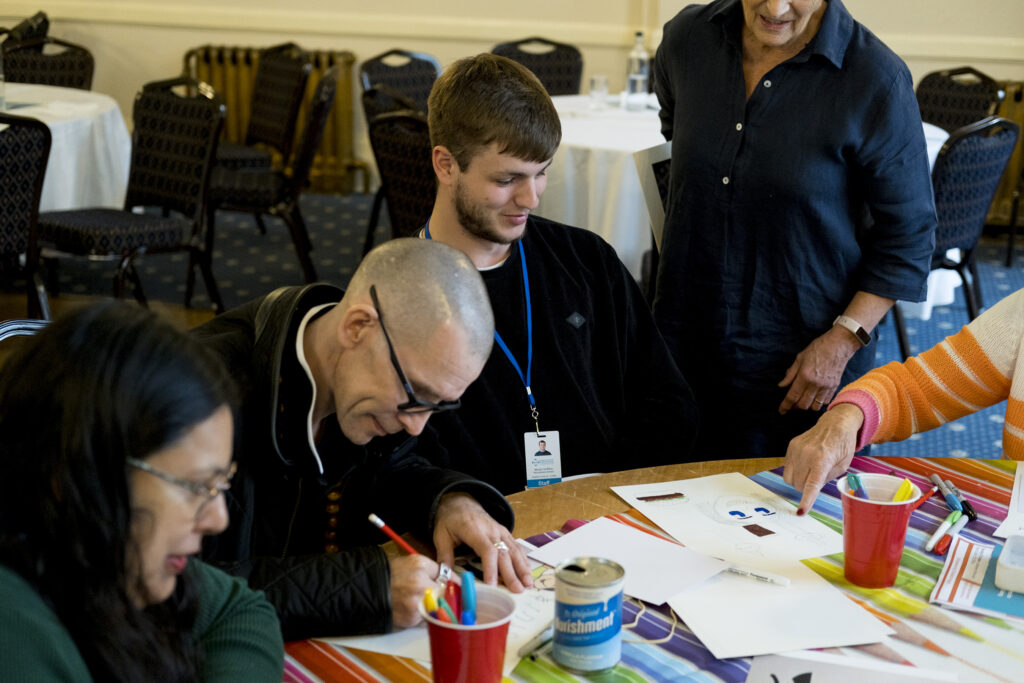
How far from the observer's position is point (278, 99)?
19.6 feet

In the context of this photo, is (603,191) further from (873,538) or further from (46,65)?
(46,65)

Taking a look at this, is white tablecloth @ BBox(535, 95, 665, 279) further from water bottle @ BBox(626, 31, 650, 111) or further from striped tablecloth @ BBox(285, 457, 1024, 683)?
striped tablecloth @ BBox(285, 457, 1024, 683)

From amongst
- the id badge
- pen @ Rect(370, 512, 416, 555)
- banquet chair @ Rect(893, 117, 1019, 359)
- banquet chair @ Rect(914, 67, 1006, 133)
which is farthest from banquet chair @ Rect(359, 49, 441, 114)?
pen @ Rect(370, 512, 416, 555)

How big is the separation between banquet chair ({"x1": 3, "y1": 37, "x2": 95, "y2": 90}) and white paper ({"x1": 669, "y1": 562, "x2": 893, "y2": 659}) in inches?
235

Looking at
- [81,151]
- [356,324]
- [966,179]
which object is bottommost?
[81,151]

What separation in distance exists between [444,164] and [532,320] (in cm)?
35

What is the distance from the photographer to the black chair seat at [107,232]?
14.1ft

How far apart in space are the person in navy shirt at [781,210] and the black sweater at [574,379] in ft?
1.13

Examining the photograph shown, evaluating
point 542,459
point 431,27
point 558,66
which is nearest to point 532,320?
point 542,459

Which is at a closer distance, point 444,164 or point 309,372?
point 309,372

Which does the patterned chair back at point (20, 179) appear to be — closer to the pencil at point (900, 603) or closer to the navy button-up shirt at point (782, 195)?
the navy button-up shirt at point (782, 195)

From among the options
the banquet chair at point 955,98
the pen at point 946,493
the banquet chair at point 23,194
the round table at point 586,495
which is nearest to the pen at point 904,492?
the pen at point 946,493

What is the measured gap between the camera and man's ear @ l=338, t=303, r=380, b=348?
141cm

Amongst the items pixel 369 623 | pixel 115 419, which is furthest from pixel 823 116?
pixel 115 419
